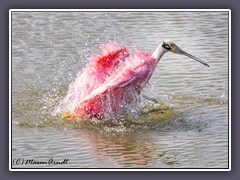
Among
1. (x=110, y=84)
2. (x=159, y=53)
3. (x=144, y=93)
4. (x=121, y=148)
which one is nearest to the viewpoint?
(x=121, y=148)

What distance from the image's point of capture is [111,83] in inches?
371

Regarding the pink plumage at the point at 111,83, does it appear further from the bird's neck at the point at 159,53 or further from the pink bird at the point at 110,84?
the bird's neck at the point at 159,53

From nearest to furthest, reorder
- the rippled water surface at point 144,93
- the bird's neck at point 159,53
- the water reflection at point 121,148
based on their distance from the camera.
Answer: the water reflection at point 121,148
the rippled water surface at point 144,93
the bird's neck at point 159,53

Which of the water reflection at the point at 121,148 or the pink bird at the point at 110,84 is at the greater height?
the pink bird at the point at 110,84

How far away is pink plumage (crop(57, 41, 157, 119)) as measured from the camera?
9.49 m

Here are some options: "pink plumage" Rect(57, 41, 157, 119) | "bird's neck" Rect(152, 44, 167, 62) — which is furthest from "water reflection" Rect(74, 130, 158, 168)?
"bird's neck" Rect(152, 44, 167, 62)

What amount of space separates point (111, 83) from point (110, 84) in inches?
0.6

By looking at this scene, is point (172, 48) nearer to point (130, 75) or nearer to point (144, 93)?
point (144, 93)

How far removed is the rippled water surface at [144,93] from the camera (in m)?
8.80

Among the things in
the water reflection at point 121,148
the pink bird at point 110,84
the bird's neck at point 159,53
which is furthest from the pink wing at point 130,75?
the water reflection at point 121,148

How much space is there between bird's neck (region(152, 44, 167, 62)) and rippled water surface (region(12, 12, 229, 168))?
337 millimetres

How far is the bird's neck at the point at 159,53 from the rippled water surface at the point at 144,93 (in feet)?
1.11

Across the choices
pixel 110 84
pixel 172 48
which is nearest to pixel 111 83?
pixel 110 84
